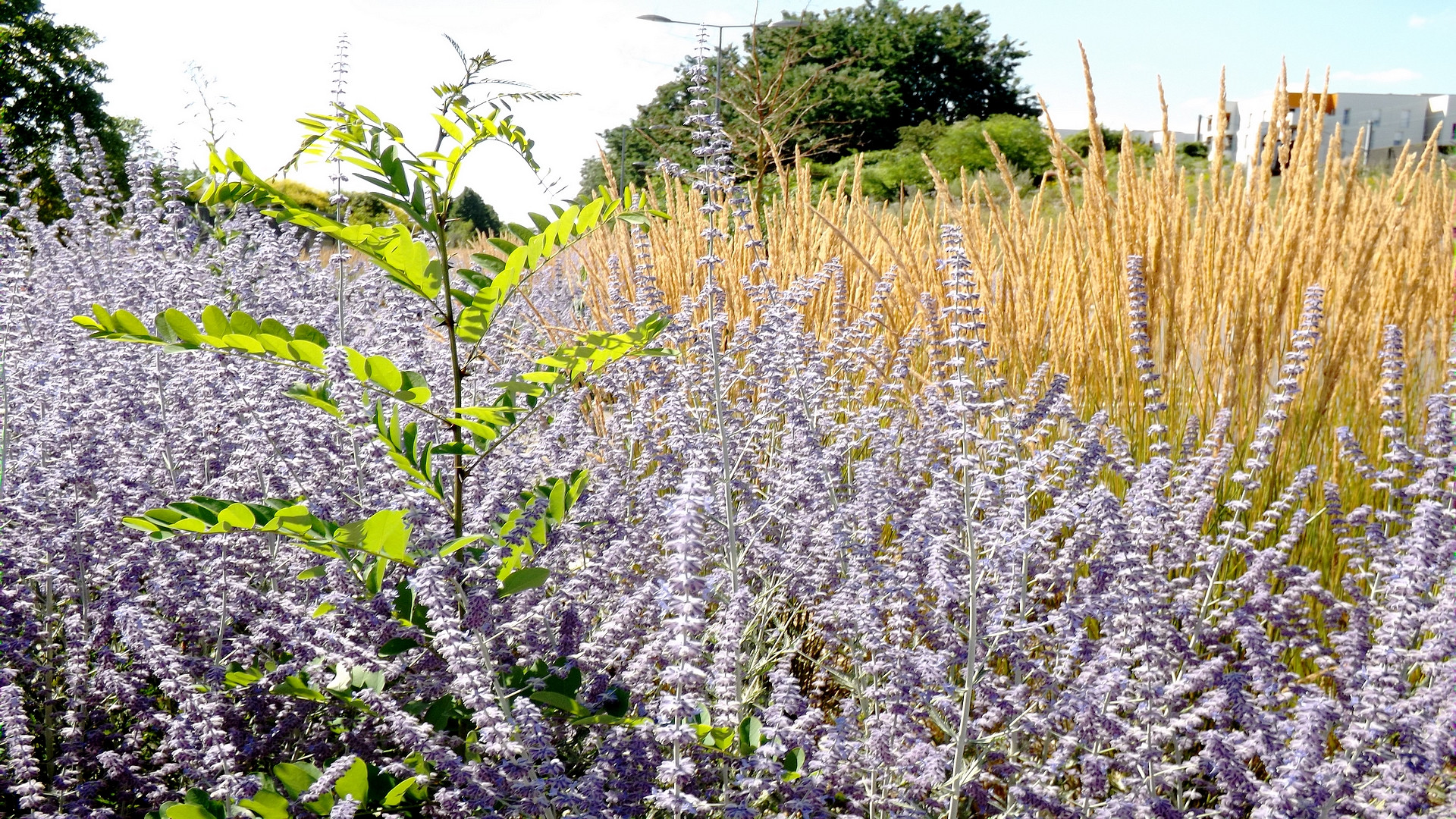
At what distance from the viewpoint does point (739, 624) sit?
1521 mm

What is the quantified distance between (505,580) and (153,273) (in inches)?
89.7

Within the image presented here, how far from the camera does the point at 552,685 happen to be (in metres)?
1.42

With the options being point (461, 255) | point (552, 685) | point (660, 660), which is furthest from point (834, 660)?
point (461, 255)

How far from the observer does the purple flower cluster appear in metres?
1.39

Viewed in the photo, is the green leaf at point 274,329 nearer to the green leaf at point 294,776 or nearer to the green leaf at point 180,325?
the green leaf at point 180,325

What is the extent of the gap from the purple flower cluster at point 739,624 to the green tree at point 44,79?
20.7 metres

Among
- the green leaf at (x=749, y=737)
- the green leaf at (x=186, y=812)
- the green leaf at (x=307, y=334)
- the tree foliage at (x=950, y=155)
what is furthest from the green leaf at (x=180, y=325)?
the tree foliage at (x=950, y=155)

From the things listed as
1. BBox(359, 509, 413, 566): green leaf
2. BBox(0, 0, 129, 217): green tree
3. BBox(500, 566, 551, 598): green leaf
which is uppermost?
BBox(0, 0, 129, 217): green tree

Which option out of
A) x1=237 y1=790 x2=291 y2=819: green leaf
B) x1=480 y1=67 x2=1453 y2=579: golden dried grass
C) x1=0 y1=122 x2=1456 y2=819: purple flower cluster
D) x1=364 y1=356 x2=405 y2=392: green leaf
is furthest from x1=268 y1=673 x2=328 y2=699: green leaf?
x1=480 y1=67 x2=1453 y2=579: golden dried grass

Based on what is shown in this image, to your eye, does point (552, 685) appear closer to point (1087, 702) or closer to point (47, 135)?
point (1087, 702)

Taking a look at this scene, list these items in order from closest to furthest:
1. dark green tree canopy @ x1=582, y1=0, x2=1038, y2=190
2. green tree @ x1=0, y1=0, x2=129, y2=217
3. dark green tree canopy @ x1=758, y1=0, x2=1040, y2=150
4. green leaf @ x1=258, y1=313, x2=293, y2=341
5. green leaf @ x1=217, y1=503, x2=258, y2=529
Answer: green leaf @ x1=217, y1=503, x2=258, y2=529 → green leaf @ x1=258, y1=313, x2=293, y2=341 → green tree @ x1=0, y1=0, x2=129, y2=217 → dark green tree canopy @ x1=582, y1=0, x2=1038, y2=190 → dark green tree canopy @ x1=758, y1=0, x2=1040, y2=150

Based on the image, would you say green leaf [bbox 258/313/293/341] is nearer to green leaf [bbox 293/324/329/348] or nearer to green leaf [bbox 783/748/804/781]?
green leaf [bbox 293/324/329/348]

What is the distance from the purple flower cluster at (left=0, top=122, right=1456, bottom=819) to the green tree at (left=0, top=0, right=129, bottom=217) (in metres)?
20.7

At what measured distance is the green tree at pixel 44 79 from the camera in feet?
64.5
